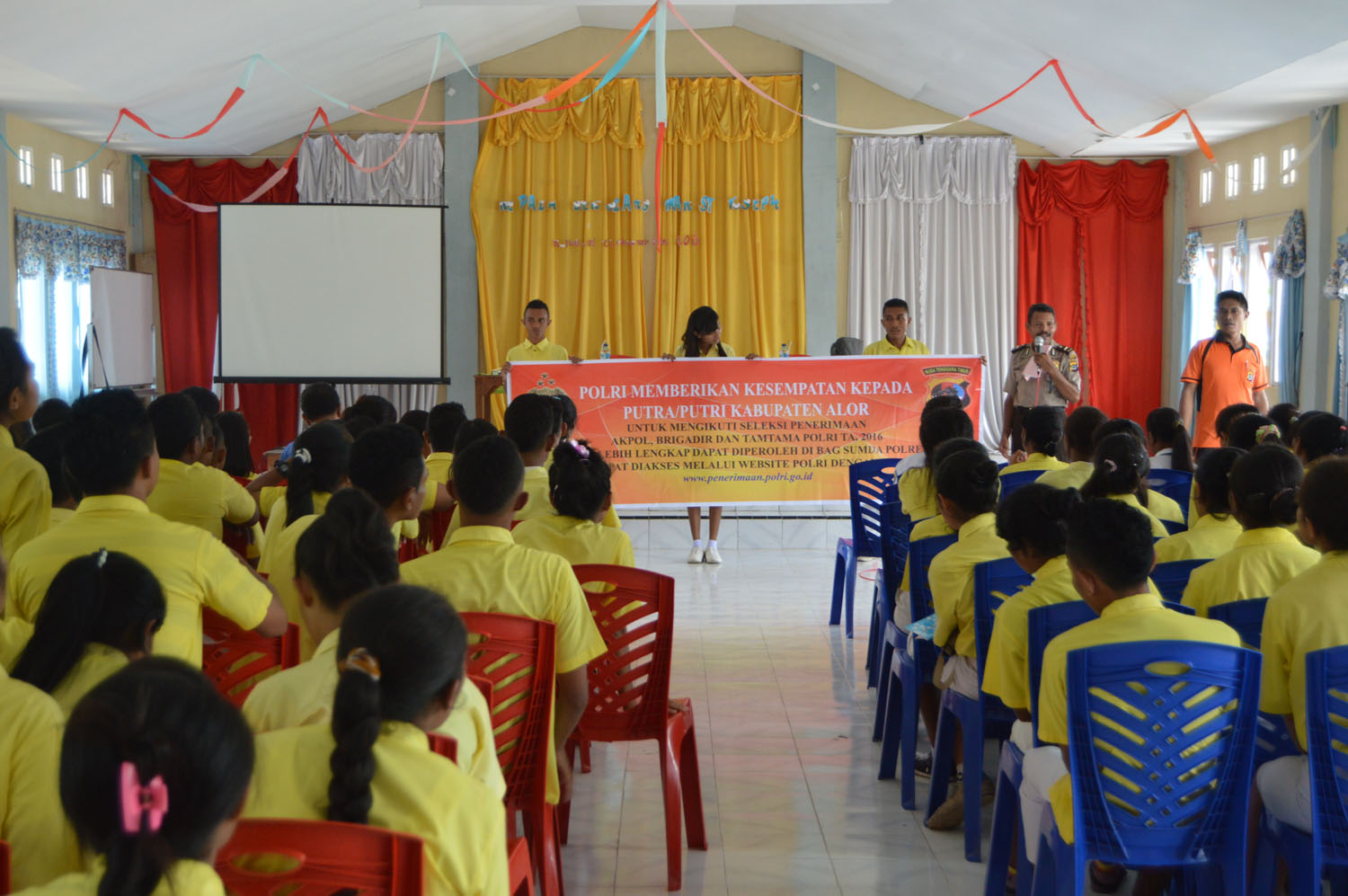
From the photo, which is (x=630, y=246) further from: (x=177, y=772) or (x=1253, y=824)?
(x=177, y=772)

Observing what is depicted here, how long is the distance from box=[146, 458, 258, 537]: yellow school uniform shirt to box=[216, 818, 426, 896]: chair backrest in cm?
245

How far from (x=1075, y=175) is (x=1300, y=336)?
2898 millimetres

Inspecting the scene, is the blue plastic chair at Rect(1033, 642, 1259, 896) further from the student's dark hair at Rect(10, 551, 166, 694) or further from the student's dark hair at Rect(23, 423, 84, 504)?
the student's dark hair at Rect(23, 423, 84, 504)

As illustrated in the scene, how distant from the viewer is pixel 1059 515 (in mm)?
2557

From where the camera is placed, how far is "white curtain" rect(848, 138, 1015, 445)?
988 cm

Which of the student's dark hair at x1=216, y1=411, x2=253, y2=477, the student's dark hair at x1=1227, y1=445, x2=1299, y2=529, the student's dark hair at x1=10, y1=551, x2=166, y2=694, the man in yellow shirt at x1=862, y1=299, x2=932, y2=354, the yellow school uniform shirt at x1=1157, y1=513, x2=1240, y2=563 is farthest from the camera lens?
the man in yellow shirt at x1=862, y1=299, x2=932, y2=354

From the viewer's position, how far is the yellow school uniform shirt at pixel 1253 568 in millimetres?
2654

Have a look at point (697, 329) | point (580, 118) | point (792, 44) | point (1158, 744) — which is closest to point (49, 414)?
point (697, 329)

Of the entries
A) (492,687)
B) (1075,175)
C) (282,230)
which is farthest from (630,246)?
(492,687)

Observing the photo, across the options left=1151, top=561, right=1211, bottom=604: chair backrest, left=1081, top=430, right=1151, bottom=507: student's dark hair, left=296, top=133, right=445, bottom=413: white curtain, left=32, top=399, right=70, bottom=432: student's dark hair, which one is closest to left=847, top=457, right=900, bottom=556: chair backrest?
left=1081, top=430, right=1151, bottom=507: student's dark hair

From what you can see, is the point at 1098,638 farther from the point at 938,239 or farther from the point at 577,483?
the point at 938,239

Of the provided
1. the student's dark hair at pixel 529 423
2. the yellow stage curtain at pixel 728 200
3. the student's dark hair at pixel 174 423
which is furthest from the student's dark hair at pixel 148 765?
the yellow stage curtain at pixel 728 200

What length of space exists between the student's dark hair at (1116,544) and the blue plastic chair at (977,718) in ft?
1.67

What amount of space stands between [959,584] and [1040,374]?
3.91 meters
